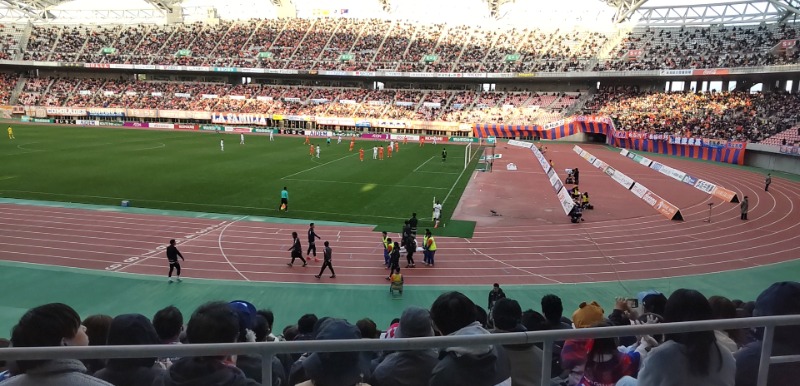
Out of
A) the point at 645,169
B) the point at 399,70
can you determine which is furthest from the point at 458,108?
the point at 645,169

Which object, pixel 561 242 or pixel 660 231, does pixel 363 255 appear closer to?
pixel 561 242

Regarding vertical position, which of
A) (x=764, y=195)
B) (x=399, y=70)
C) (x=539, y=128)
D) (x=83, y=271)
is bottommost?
(x=83, y=271)

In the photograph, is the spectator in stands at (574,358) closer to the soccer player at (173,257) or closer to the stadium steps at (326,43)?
the soccer player at (173,257)

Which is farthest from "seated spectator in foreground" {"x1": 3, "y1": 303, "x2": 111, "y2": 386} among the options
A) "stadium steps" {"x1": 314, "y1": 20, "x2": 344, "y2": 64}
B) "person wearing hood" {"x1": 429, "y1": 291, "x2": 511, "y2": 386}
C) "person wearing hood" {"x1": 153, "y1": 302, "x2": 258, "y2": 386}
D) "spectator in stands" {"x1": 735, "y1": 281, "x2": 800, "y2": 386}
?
"stadium steps" {"x1": 314, "y1": 20, "x2": 344, "y2": 64}

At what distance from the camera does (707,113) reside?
5219 centimetres

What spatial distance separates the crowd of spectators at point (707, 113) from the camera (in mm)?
46094

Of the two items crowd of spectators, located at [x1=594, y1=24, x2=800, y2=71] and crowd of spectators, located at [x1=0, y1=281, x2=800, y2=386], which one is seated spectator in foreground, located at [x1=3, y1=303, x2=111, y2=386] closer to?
crowd of spectators, located at [x1=0, y1=281, x2=800, y2=386]

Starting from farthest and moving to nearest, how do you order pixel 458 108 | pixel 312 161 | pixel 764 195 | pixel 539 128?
1. pixel 458 108
2. pixel 539 128
3. pixel 312 161
4. pixel 764 195

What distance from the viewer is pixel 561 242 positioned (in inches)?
745

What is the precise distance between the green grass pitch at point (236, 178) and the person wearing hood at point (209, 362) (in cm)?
1689

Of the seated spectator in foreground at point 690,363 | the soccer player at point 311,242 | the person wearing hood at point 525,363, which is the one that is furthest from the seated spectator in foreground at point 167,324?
the soccer player at point 311,242

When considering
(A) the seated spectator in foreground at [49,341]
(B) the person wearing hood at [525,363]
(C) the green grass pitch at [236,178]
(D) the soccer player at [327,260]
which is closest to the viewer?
(A) the seated spectator in foreground at [49,341]

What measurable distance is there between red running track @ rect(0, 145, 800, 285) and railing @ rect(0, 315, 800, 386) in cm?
1168

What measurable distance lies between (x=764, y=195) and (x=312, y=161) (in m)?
29.8
